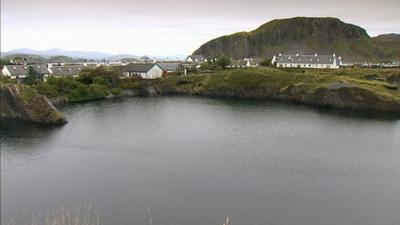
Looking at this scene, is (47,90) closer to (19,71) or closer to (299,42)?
(19,71)

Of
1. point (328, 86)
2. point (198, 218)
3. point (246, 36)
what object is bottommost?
point (198, 218)

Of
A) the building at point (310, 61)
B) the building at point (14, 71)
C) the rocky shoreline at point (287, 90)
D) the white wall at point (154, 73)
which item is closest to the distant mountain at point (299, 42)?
the building at point (310, 61)

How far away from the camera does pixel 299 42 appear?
194 meters

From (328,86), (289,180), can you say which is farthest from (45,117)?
(328,86)

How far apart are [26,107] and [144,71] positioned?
159 feet

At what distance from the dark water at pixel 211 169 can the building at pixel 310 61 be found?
51.5m

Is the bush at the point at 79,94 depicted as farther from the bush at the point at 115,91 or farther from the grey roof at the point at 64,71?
the grey roof at the point at 64,71

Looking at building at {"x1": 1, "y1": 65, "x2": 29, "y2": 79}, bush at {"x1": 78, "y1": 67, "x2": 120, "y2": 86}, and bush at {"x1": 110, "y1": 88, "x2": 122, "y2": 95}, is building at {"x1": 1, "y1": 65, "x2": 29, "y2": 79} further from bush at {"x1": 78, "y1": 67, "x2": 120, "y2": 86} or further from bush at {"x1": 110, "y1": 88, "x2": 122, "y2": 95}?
bush at {"x1": 110, "y1": 88, "x2": 122, "y2": 95}

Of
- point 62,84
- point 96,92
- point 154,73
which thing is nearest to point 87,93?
point 96,92

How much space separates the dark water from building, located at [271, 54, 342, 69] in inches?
2028

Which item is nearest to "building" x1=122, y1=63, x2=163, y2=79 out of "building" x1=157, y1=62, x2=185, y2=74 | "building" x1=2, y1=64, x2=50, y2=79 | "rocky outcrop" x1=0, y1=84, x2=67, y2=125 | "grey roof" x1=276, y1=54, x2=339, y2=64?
"building" x1=157, y1=62, x2=185, y2=74

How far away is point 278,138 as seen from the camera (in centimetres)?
4309

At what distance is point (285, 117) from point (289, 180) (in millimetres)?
29175

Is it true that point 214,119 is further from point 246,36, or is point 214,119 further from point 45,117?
point 246,36
